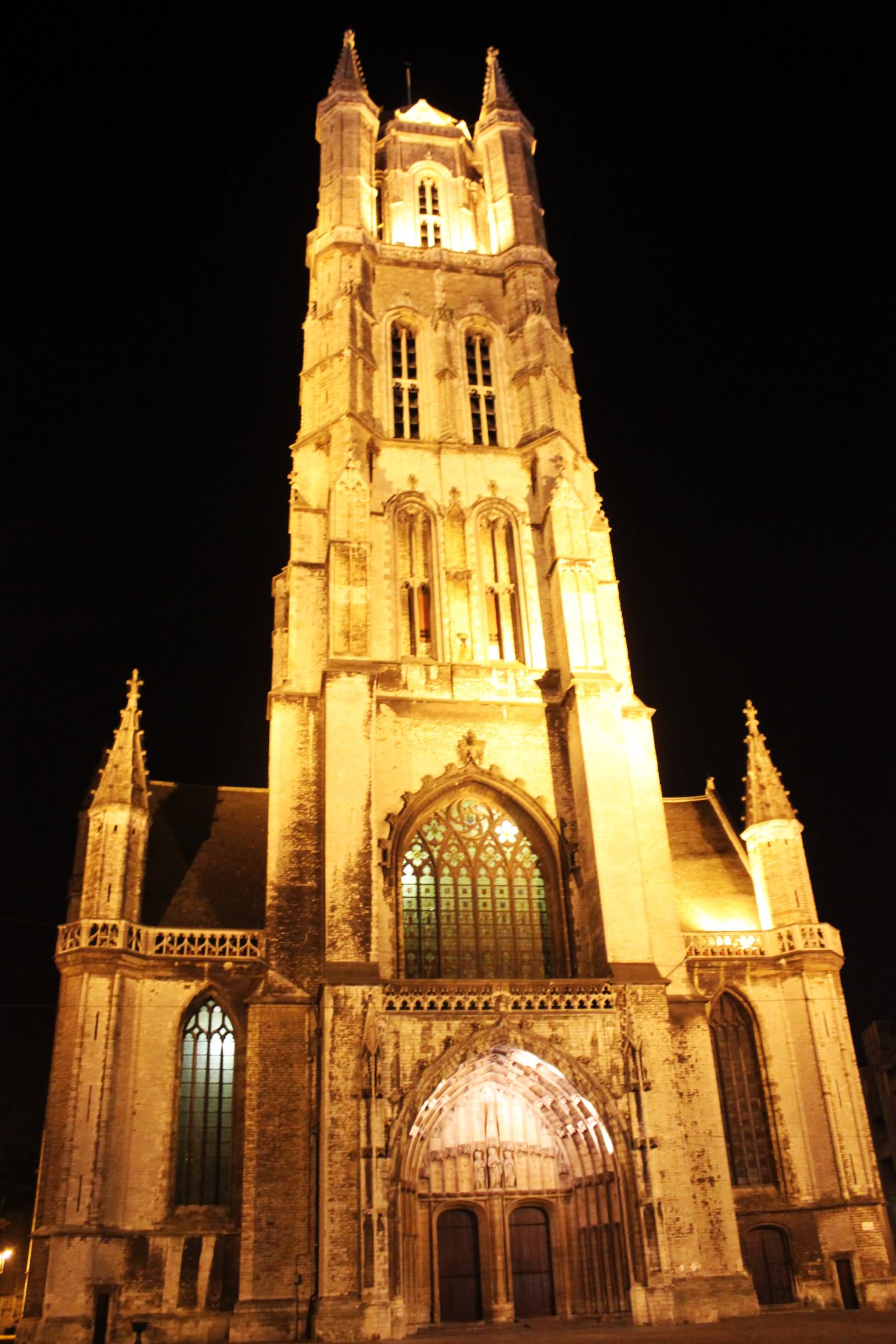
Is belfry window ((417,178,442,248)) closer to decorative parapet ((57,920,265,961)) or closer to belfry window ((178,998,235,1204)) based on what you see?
decorative parapet ((57,920,265,961))

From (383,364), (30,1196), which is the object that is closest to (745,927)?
(383,364)

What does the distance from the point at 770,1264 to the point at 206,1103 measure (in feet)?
42.0

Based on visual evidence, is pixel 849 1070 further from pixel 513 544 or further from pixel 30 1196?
pixel 30 1196

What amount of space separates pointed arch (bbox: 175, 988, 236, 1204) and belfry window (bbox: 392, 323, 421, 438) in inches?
697

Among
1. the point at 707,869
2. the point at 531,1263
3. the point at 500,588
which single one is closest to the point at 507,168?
the point at 500,588

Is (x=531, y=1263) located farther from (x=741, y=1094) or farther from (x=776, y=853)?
(x=776, y=853)

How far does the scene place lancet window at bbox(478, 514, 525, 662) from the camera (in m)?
30.6

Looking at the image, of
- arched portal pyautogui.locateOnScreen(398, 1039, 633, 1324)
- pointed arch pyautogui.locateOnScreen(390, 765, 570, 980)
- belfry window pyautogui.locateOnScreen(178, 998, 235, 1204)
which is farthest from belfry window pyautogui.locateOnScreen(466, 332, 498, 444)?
arched portal pyautogui.locateOnScreen(398, 1039, 633, 1324)

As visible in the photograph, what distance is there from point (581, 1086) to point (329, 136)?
3427cm

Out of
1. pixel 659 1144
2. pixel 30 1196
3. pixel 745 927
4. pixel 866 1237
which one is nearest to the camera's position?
pixel 659 1144

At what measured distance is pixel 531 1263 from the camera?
961 inches

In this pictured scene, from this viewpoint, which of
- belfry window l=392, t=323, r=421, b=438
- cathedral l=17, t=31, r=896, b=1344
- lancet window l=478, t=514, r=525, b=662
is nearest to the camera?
cathedral l=17, t=31, r=896, b=1344

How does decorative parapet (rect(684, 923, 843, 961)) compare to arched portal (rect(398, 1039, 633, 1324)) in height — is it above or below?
above

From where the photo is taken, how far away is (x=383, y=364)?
35.2 metres
